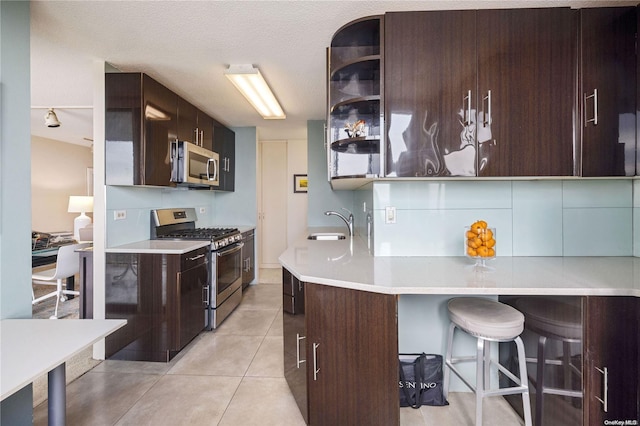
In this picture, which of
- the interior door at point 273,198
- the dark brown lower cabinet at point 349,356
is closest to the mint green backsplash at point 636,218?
the dark brown lower cabinet at point 349,356

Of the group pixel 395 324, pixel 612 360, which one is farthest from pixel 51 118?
pixel 612 360

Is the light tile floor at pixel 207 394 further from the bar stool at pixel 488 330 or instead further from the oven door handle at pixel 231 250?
the oven door handle at pixel 231 250

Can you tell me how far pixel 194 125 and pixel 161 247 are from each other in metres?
1.54

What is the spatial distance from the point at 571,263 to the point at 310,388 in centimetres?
165

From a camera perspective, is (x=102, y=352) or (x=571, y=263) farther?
(x=102, y=352)

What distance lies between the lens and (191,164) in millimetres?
3174

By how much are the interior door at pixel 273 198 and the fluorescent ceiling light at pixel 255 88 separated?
2.04 meters

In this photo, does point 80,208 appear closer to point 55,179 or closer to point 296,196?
point 55,179

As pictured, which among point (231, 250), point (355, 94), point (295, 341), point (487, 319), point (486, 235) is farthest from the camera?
point (231, 250)

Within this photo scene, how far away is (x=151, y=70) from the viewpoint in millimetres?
2592

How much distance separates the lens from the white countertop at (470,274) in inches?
52.9

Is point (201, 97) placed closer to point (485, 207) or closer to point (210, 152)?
point (210, 152)

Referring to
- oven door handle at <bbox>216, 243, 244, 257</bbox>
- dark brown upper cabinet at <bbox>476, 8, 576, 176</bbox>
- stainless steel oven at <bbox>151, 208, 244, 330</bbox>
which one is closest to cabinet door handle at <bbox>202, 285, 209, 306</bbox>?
stainless steel oven at <bbox>151, 208, 244, 330</bbox>

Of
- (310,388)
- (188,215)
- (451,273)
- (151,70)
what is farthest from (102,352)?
(451,273)
